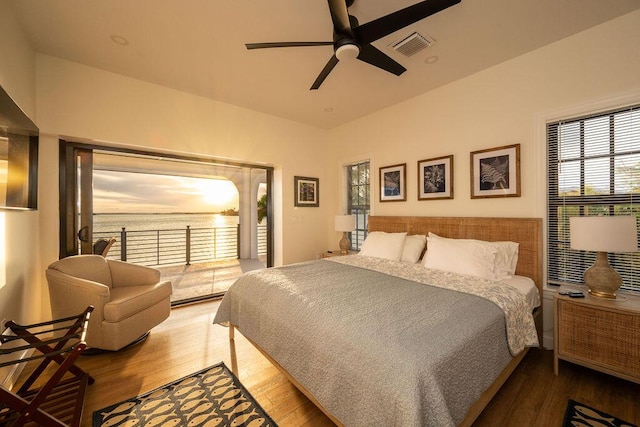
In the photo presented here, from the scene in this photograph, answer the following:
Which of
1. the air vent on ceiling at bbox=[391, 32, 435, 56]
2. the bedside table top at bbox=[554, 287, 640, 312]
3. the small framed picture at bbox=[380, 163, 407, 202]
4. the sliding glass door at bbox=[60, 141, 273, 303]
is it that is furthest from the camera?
the sliding glass door at bbox=[60, 141, 273, 303]

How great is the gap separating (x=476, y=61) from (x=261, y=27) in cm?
218

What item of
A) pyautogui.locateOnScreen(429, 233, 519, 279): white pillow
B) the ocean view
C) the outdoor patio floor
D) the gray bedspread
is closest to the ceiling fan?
the gray bedspread

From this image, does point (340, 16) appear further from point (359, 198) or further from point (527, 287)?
point (359, 198)

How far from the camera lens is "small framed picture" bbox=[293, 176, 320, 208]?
14.3 ft

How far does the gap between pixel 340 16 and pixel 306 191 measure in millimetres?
3050

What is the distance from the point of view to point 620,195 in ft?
6.69

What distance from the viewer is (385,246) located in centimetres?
308

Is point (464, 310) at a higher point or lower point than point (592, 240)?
lower

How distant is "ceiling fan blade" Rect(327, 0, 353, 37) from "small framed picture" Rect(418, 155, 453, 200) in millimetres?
2026

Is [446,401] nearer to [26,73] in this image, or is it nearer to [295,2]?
[295,2]

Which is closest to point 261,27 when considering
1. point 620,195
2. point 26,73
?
point 26,73

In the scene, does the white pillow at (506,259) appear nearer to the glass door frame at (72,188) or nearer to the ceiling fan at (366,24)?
the ceiling fan at (366,24)

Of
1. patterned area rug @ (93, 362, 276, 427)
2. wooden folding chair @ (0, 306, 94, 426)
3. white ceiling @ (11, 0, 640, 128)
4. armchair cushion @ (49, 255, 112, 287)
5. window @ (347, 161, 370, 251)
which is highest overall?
white ceiling @ (11, 0, 640, 128)

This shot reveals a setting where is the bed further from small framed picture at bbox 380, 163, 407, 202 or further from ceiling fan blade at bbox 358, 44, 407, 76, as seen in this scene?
ceiling fan blade at bbox 358, 44, 407, 76
